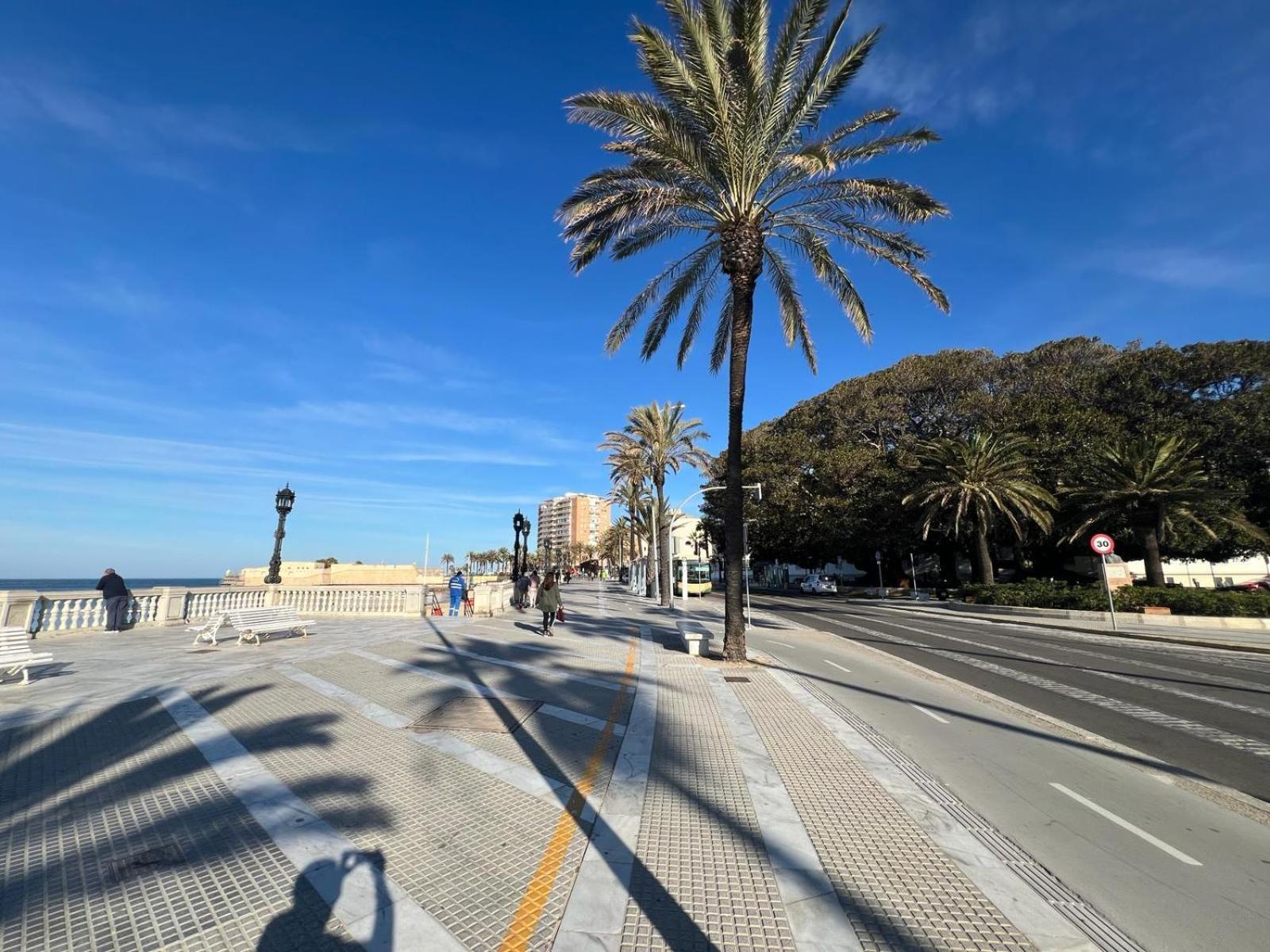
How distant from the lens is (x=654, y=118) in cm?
1161

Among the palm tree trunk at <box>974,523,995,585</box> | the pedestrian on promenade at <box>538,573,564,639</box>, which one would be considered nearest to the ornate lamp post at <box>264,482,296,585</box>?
the pedestrian on promenade at <box>538,573,564,639</box>

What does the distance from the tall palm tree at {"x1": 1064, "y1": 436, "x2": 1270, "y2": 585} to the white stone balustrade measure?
89.5 ft

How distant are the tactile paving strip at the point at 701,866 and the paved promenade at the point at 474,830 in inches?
0.7

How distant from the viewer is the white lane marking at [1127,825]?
4.29m

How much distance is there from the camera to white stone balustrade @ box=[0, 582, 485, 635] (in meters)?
13.9

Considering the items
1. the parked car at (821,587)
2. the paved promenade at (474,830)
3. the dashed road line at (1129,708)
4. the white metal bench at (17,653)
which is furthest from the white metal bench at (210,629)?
the parked car at (821,587)

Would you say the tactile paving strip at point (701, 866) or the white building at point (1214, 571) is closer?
the tactile paving strip at point (701, 866)

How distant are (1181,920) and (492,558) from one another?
164 meters

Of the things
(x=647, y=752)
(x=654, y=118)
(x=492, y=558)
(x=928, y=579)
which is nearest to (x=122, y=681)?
(x=647, y=752)

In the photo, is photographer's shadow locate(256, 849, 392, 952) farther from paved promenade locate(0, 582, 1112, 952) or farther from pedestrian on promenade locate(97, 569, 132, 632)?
pedestrian on promenade locate(97, 569, 132, 632)

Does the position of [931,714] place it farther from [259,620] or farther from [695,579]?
[695,579]

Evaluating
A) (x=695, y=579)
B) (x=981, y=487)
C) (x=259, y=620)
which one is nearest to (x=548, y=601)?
(x=259, y=620)

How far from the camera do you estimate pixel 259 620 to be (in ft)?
43.4

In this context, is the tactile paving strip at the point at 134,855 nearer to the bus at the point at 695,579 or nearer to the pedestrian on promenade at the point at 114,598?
the pedestrian on promenade at the point at 114,598
